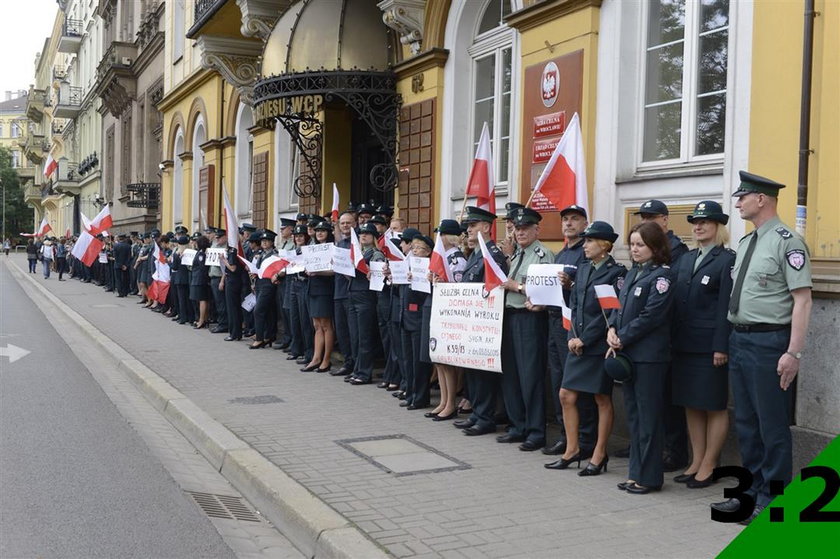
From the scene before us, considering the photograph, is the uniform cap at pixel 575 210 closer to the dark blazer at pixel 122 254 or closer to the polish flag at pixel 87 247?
the polish flag at pixel 87 247

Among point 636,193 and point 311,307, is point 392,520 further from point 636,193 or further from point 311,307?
point 311,307

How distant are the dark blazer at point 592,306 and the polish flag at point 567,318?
12 cm

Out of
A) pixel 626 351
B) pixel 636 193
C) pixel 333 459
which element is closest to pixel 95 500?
pixel 333 459

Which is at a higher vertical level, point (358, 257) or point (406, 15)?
point (406, 15)

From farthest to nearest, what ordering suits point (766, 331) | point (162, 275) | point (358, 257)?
point (162, 275) → point (358, 257) → point (766, 331)

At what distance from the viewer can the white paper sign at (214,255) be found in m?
15.8

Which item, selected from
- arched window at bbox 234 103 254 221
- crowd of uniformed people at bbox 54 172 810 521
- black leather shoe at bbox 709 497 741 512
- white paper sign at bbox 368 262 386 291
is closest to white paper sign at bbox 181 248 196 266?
arched window at bbox 234 103 254 221

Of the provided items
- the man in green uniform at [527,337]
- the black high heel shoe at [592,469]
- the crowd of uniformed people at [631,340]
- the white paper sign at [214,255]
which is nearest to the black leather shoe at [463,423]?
the crowd of uniformed people at [631,340]

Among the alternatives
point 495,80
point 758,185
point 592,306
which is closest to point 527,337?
point 592,306

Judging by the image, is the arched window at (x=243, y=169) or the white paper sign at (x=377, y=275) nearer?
the white paper sign at (x=377, y=275)

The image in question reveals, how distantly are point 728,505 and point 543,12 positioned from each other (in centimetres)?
576

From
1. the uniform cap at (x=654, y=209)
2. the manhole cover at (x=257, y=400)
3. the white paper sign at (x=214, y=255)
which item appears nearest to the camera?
the uniform cap at (x=654, y=209)

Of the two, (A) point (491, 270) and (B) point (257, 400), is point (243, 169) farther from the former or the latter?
(A) point (491, 270)

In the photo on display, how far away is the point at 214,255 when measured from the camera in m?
16.0
